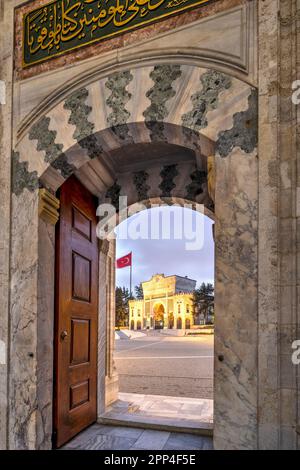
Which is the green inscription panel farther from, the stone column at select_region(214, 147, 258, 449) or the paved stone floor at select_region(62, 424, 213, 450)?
the paved stone floor at select_region(62, 424, 213, 450)

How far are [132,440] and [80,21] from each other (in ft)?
13.7

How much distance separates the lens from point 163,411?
4.88 meters

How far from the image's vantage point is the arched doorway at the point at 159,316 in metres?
50.4

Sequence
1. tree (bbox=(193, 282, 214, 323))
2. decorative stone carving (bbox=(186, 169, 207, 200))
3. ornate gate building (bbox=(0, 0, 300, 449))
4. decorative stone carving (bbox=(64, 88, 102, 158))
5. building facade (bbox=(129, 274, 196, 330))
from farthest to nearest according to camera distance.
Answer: tree (bbox=(193, 282, 214, 323))
building facade (bbox=(129, 274, 196, 330))
decorative stone carving (bbox=(186, 169, 207, 200))
decorative stone carving (bbox=(64, 88, 102, 158))
ornate gate building (bbox=(0, 0, 300, 449))

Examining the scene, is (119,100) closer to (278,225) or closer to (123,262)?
(278,225)

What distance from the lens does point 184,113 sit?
2748 mm

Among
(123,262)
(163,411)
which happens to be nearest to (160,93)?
(163,411)

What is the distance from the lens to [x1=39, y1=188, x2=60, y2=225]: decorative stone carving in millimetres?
3252

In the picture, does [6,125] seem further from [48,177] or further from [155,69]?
[155,69]

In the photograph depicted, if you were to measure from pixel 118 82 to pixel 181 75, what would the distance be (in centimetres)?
57

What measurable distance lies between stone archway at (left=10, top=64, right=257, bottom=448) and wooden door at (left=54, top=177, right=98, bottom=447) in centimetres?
16

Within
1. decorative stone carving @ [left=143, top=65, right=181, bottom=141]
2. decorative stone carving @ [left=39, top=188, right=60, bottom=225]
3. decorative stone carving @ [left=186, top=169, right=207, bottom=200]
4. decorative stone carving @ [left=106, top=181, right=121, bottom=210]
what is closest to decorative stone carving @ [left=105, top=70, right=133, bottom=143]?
decorative stone carving @ [left=143, top=65, right=181, bottom=141]

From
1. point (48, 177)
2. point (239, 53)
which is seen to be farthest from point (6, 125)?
point (239, 53)

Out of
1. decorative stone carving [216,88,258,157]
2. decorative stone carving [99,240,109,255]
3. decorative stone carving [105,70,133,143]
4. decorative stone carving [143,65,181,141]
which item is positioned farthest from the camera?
decorative stone carving [99,240,109,255]
